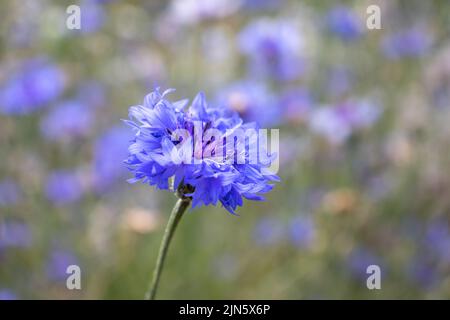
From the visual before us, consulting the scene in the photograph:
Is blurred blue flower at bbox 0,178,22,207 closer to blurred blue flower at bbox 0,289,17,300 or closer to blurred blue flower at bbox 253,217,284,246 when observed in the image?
blurred blue flower at bbox 0,289,17,300

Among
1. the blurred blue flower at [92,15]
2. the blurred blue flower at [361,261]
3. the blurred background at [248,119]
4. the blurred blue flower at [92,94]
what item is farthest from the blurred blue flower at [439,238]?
the blurred blue flower at [92,15]

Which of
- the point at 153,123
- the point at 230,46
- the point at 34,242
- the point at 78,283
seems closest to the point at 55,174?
the point at 34,242

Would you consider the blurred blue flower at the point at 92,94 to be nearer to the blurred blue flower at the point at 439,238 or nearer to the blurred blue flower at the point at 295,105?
the blurred blue flower at the point at 295,105

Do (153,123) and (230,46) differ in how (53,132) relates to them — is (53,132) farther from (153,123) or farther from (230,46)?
(153,123)

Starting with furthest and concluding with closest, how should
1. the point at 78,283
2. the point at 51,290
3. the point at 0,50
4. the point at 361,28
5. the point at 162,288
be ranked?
the point at 361,28, the point at 0,50, the point at 162,288, the point at 51,290, the point at 78,283

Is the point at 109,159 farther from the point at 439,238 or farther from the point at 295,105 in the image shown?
the point at 439,238
